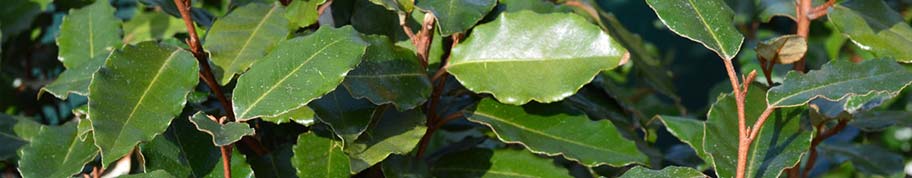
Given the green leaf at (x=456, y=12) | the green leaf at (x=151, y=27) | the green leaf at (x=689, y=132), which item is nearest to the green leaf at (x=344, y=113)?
the green leaf at (x=456, y=12)

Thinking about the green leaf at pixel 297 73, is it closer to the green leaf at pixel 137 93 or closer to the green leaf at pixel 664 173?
the green leaf at pixel 137 93

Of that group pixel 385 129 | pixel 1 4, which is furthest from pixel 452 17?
pixel 1 4

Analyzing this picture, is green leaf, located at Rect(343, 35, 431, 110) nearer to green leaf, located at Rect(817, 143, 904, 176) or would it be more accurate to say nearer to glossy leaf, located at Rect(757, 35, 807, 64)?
glossy leaf, located at Rect(757, 35, 807, 64)

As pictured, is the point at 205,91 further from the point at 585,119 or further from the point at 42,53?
the point at 42,53

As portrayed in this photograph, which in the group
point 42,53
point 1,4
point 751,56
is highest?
point 1,4

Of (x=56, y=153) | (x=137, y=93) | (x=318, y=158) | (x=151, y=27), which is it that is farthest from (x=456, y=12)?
(x=151, y=27)

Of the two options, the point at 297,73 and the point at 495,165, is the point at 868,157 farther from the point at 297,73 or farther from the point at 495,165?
the point at 297,73
